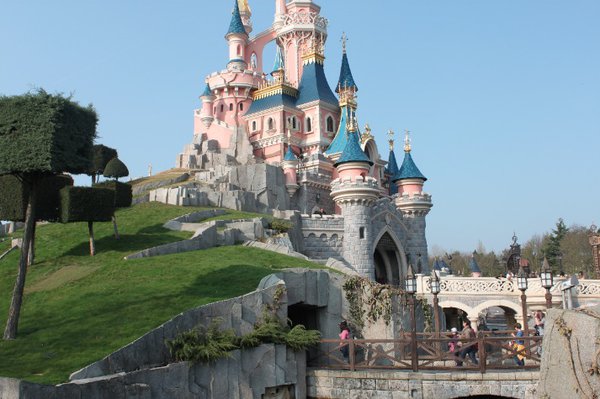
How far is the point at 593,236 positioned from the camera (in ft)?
159

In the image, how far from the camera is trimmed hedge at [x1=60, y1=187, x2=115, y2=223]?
22281 mm

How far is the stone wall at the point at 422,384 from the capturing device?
15.0m

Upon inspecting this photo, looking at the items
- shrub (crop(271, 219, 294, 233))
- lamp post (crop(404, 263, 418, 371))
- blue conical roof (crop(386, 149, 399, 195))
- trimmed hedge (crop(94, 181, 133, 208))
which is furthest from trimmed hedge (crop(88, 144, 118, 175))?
lamp post (crop(404, 263, 418, 371))

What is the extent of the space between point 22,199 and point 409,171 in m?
29.4

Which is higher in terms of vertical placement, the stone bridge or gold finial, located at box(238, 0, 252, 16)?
gold finial, located at box(238, 0, 252, 16)

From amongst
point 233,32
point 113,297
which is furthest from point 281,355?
point 233,32

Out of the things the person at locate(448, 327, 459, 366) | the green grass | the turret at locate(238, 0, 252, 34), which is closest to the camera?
the green grass

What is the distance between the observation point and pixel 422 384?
15.6 meters

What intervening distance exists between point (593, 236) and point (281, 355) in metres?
40.9

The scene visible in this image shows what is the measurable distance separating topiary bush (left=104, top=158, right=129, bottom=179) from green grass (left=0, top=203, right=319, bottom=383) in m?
5.69

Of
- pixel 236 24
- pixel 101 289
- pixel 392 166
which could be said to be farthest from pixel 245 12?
pixel 101 289

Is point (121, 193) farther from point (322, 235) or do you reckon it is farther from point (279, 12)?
point (279, 12)

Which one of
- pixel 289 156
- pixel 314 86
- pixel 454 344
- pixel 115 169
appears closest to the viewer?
pixel 454 344

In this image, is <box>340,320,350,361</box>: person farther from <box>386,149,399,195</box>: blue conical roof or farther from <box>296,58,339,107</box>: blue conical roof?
<box>296,58,339,107</box>: blue conical roof
